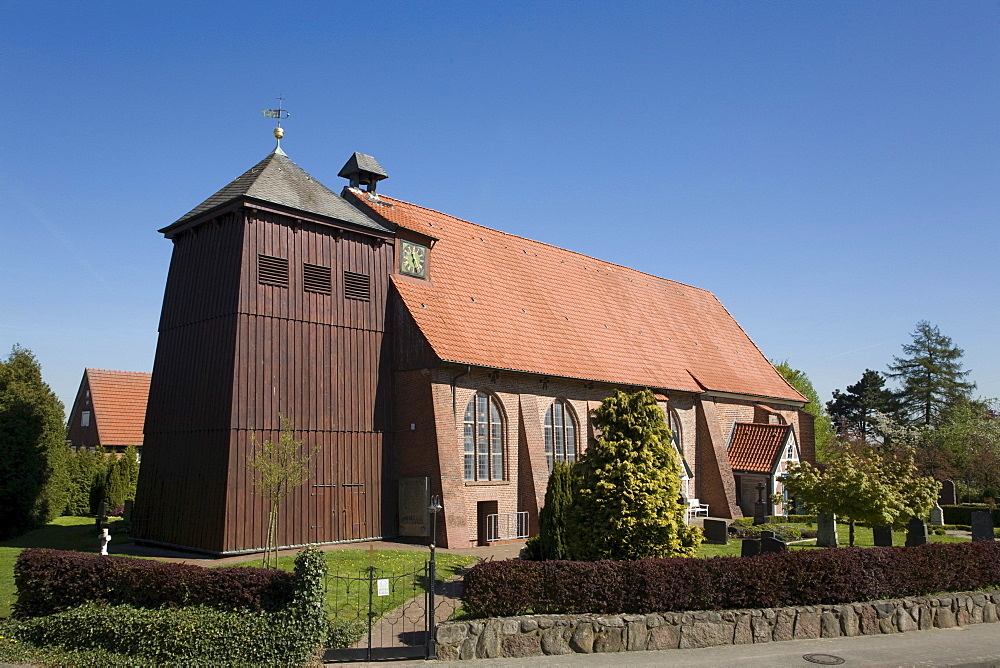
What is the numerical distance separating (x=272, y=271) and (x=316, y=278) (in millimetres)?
1525

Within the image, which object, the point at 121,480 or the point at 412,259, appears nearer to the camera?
the point at 412,259

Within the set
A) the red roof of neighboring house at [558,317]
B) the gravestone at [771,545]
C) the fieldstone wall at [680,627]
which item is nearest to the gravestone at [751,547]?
the gravestone at [771,545]

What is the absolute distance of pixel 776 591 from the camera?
13.7 meters

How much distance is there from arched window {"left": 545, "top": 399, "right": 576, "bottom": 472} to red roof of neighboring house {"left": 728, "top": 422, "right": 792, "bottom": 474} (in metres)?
10.8

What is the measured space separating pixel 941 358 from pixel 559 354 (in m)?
57.7

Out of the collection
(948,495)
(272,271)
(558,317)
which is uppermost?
(558,317)

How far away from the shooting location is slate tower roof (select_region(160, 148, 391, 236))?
890 inches

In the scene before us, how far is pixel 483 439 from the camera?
25297mm

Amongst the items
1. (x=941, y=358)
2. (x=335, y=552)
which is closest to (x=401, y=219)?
(x=335, y=552)

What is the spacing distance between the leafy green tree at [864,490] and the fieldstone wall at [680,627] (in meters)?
4.15

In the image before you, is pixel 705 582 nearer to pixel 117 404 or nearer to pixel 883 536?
pixel 883 536

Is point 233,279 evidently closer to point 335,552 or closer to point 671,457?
point 335,552

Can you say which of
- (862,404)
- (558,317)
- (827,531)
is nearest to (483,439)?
(558,317)

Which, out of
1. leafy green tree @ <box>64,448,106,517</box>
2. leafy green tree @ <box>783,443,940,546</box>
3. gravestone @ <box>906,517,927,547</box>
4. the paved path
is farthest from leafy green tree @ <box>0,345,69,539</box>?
gravestone @ <box>906,517,927,547</box>
